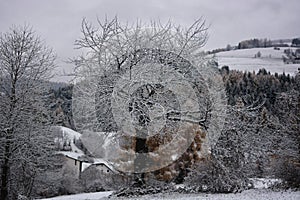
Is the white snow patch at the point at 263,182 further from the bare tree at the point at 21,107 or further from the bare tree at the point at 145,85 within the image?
the bare tree at the point at 21,107

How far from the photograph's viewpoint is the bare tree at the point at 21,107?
38.9ft

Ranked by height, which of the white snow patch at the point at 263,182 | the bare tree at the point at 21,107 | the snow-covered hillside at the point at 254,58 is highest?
the snow-covered hillside at the point at 254,58

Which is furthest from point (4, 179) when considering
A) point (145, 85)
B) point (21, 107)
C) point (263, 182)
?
point (263, 182)

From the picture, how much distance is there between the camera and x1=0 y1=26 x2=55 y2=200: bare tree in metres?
11.9

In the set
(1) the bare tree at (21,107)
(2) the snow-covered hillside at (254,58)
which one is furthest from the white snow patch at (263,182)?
(2) the snow-covered hillside at (254,58)

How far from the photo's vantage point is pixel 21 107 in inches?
473

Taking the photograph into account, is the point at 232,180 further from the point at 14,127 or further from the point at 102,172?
the point at 102,172

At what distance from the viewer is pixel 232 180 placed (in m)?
11.3

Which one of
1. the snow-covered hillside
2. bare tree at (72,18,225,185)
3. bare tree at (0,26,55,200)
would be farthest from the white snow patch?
the snow-covered hillside

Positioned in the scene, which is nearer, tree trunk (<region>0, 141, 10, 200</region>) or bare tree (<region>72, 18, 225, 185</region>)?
bare tree (<region>72, 18, 225, 185</region>)

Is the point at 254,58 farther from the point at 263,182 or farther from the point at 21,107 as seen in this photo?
the point at 21,107

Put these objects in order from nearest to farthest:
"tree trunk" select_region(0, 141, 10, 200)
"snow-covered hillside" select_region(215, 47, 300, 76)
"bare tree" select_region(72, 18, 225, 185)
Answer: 1. "bare tree" select_region(72, 18, 225, 185)
2. "tree trunk" select_region(0, 141, 10, 200)
3. "snow-covered hillside" select_region(215, 47, 300, 76)

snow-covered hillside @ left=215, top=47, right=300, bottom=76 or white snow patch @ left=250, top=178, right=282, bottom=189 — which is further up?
snow-covered hillside @ left=215, top=47, right=300, bottom=76

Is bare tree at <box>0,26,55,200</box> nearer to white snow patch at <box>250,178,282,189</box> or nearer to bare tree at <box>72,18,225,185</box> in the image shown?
bare tree at <box>72,18,225,185</box>
